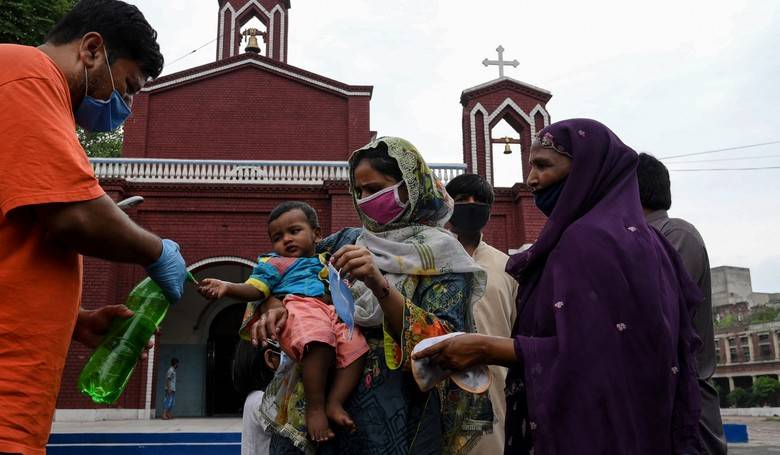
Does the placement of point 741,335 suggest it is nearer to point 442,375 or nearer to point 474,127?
point 474,127

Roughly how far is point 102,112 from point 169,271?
21.0 inches

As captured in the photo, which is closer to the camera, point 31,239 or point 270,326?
point 31,239

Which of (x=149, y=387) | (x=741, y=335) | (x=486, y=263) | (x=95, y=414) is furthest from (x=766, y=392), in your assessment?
(x=486, y=263)

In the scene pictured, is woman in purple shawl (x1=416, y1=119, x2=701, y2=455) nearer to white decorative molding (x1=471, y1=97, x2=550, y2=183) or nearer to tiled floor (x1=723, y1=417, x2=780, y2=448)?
tiled floor (x1=723, y1=417, x2=780, y2=448)

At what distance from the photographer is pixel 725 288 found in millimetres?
54750

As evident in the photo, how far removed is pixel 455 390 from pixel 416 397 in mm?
128

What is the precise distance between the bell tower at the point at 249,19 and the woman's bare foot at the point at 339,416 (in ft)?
56.1

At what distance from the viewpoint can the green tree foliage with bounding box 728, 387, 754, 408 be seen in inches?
1560

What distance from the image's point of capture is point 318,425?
1.94 m

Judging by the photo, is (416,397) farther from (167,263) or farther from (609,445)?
(167,263)

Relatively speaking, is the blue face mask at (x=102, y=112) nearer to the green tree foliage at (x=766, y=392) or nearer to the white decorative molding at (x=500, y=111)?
the white decorative molding at (x=500, y=111)

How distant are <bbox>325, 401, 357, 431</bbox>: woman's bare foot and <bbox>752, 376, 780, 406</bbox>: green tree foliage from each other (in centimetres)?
4375

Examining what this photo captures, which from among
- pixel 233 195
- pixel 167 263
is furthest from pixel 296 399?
pixel 233 195

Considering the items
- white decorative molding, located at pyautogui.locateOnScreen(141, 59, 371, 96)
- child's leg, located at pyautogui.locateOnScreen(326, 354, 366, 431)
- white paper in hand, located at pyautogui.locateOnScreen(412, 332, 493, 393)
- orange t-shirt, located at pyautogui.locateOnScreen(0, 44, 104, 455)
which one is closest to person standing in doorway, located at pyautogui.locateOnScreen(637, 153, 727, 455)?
white paper in hand, located at pyautogui.locateOnScreen(412, 332, 493, 393)
